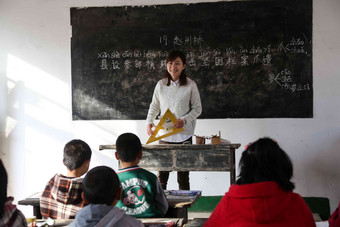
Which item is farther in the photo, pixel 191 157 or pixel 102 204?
A: pixel 191 157

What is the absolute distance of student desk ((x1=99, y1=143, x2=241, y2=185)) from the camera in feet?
13.0

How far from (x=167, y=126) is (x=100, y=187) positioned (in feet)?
7.55

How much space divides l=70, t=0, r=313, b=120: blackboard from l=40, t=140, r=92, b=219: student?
2.71 m

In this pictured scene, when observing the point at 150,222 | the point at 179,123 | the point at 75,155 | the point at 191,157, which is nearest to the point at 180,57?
the point at 179,123

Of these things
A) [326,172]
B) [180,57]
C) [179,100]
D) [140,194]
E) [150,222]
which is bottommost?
[326,172]

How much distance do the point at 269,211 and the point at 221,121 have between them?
3.22 meters

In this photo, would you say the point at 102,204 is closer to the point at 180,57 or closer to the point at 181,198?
the point at 181,198

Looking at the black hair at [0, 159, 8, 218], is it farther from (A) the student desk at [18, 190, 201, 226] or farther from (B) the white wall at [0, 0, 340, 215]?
(B) the white wall at [0, 0, 340, 215]

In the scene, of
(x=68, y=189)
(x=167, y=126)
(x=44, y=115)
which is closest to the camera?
(x=68, y=189)

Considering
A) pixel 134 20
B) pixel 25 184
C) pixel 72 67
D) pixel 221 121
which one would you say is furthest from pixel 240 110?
pixel 25 184

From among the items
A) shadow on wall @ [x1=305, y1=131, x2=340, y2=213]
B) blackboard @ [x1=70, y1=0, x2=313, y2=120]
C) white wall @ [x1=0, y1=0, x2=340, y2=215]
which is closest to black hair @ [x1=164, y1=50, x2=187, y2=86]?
blackboard @ [x1=70, y1=0, x2=313, y2=120]

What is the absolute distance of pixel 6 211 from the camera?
191cm

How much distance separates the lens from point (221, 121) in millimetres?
5121

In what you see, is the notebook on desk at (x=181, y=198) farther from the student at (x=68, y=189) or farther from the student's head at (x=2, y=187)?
the student's head at (x=2, y=187)
